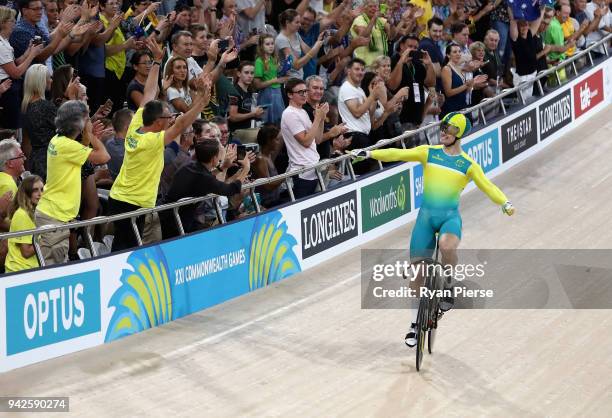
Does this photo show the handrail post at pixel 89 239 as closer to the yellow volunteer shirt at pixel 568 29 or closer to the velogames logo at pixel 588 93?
the velogames logo at pixel 588 93

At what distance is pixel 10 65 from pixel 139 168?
6.56ft

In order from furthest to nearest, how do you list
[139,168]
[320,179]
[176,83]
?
[320,179]
[176,83]
[139,168]

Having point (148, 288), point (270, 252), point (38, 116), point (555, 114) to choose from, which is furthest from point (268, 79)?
point (555, 114)

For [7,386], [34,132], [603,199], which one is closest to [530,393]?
[7,386]

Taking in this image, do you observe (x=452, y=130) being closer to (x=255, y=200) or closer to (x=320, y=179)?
(x=255, y=200)

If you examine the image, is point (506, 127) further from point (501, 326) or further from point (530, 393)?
point (530, 393)

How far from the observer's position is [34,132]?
11.3m

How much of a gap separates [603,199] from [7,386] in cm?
1004

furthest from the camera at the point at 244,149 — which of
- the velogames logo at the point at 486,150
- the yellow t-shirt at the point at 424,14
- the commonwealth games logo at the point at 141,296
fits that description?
the yellow t-shirt at the point at 424,14

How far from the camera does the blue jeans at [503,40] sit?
19.3 meters

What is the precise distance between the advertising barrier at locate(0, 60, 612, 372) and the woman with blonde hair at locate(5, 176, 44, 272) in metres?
0.30

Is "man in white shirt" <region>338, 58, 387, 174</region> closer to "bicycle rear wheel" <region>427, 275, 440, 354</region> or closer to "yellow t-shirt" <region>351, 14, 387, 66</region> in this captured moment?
"yellow t-shirt" <region>351, 14, 387, 66</region>

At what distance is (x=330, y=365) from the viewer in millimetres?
10953

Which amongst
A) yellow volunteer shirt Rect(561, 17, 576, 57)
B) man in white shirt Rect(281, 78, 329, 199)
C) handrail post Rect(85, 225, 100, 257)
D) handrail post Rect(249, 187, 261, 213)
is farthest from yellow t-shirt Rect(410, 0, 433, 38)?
handrail post Rect(85, 225, 100, 257)
